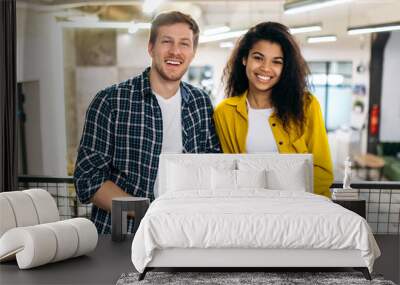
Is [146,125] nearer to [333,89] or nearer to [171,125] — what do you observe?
[171,125]

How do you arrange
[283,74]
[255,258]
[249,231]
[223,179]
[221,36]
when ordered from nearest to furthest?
[249,231] < [255,258] < [223,179] < [283,74] < [221,36]

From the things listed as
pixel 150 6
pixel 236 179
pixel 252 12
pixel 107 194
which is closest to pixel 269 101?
pixel 252 12

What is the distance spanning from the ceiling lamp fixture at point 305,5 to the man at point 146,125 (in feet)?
2.90

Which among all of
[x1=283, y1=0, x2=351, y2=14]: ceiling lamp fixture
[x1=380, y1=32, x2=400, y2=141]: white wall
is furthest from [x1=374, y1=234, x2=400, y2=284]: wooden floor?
[x1=283, y1=0, x2=351, y2=14]: ceiling lamp fixture

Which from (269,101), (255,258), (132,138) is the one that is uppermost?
(269,101)

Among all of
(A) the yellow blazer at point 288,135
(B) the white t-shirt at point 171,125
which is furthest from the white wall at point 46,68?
(A) the yellow blazer at point 288,135

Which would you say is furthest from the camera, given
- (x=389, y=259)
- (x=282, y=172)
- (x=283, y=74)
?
(x=283, y=74)

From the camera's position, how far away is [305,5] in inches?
231

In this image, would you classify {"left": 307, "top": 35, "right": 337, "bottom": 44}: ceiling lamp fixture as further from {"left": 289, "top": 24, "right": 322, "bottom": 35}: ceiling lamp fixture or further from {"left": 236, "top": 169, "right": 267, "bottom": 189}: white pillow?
{"left": 236, "top": 169, "right": 267, "bottom": 189}: white pillow

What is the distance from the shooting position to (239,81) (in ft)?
19.3

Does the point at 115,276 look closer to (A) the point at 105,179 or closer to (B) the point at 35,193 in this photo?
(B) the point at 35,193

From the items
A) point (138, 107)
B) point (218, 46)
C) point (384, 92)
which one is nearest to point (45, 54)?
point (138, 107)

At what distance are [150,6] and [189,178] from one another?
1773 mm

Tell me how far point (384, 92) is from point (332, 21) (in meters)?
0.83
